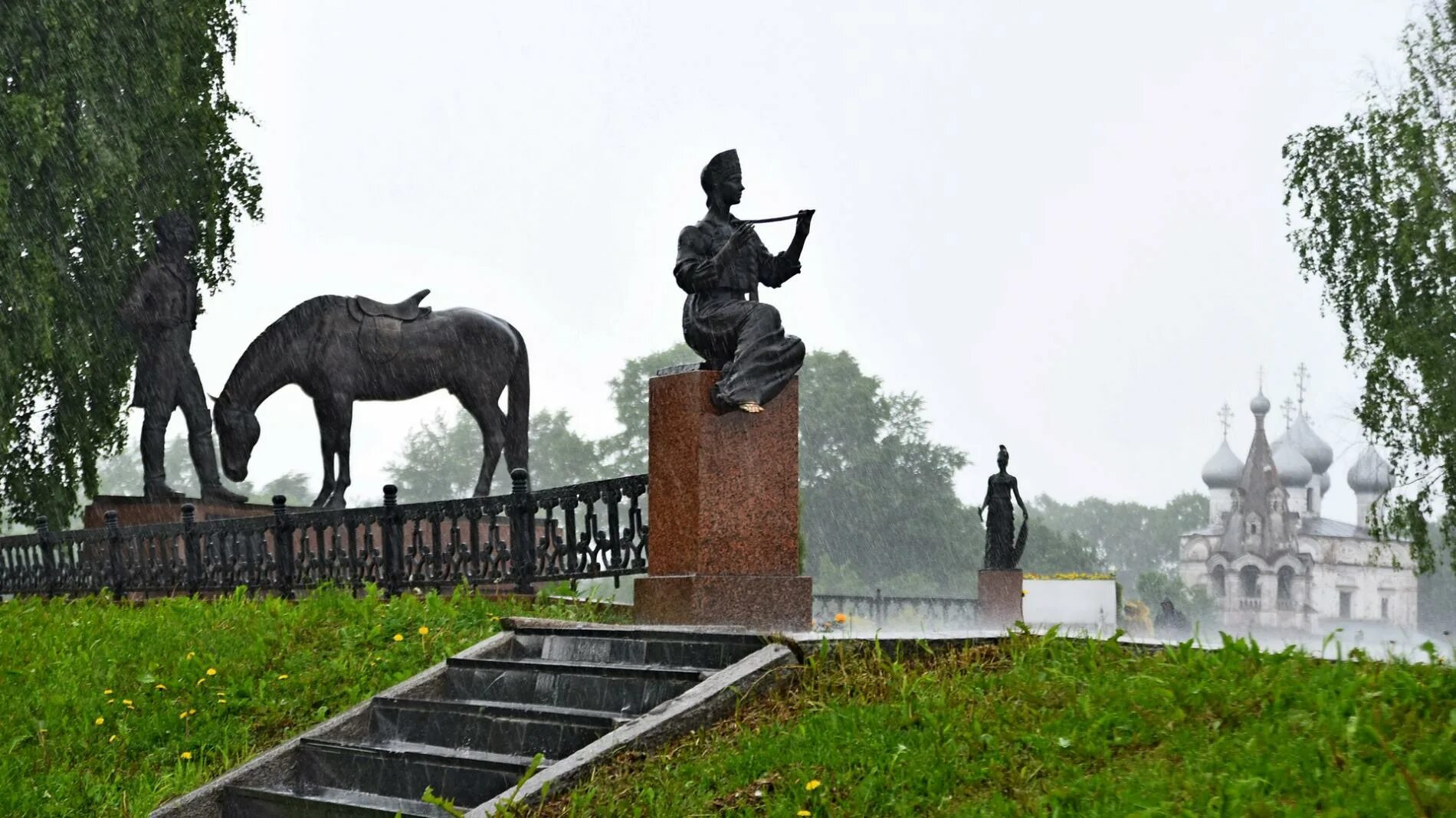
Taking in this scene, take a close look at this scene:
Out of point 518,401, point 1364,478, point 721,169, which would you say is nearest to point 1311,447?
point 1364,478

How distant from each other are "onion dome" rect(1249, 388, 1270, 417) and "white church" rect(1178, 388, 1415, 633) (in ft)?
0.14

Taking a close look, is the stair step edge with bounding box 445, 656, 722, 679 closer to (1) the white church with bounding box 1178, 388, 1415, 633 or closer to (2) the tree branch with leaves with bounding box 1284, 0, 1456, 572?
(2) the tree branch with leaves with bounding box 1284, 0, 1456, 572

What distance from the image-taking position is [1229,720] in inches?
217

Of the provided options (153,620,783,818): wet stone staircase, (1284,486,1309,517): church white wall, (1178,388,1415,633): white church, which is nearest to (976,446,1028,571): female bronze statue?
(153,620,783,818): wet stone staircase

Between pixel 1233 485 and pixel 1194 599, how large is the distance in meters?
8.25

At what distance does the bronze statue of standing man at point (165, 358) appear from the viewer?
2034cm

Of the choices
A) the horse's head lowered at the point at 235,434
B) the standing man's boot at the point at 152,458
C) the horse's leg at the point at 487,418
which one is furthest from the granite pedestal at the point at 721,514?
the standing man's boot at the point at 152,458

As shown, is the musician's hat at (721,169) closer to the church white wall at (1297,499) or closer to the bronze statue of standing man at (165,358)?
the bronze statue of standing man at (165,358)

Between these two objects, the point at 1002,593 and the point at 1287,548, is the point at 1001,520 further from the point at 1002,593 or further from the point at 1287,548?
the point at 1287,548

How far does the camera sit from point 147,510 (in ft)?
63.4

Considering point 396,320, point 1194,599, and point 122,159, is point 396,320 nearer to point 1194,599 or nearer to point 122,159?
point 122,159

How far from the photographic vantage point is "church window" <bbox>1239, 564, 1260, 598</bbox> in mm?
82875

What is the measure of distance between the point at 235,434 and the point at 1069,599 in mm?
14039

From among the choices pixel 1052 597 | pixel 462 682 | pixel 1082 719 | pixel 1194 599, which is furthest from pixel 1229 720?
pixel 1194 599
